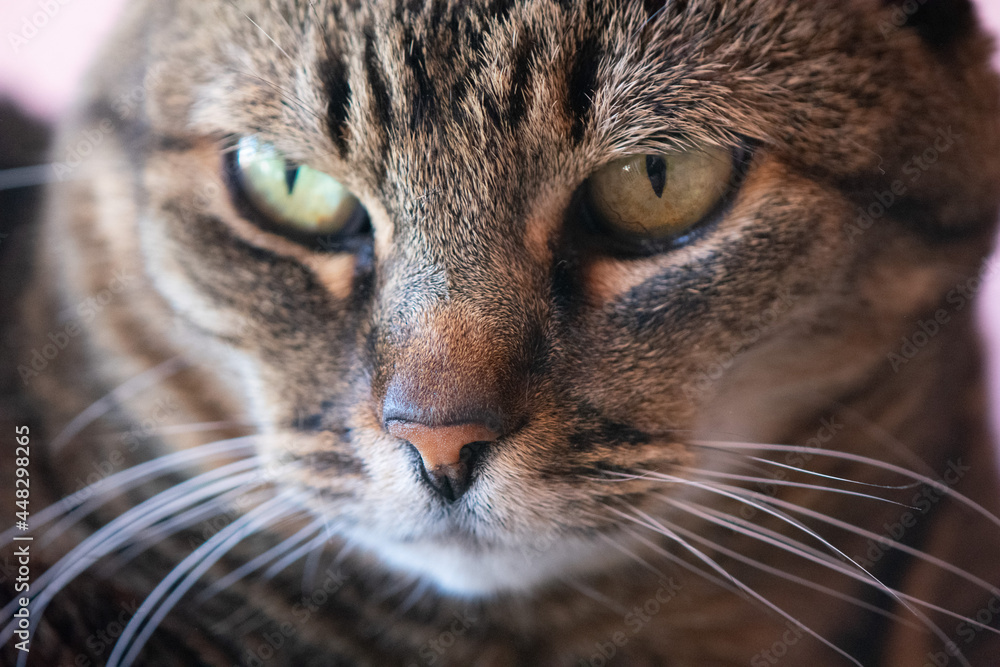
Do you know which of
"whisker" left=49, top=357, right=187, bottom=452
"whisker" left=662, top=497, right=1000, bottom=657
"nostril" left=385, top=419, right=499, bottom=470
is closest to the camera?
"nostril" left=385, top=419, right=499, bottom=470

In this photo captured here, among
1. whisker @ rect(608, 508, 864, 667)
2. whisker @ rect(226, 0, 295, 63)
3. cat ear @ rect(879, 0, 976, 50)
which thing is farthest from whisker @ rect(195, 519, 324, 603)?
cat ear @ rect(879, 0, 976, 50)

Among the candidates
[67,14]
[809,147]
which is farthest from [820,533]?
[67,14]

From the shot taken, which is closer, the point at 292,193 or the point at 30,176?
the point at 292,193

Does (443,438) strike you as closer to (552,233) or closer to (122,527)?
(552,233)

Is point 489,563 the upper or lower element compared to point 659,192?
lower

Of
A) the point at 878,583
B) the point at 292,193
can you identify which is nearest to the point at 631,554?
the point at 878,583

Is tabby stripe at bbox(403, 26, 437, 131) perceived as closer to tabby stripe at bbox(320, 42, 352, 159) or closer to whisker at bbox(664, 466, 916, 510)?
tabby stripe at bbox(320, 42, 352, 159)

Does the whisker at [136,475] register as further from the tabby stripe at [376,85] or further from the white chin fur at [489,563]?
the tabby stripe at [376,85]
